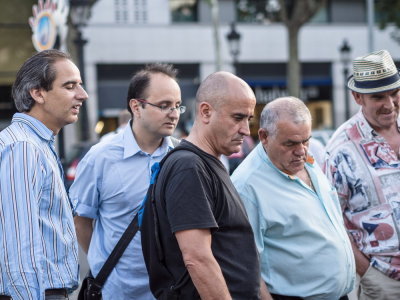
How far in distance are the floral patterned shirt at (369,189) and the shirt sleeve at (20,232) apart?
1990mm

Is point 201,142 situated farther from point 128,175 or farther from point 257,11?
point 257,11

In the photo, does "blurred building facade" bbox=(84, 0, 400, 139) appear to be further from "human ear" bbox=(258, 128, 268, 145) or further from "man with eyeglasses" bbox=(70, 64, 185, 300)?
"human ear" bbox=(258, 128, 268, 145)

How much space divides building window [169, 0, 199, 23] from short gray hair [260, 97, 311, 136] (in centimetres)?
2770

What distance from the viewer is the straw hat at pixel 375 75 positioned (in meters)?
4.15

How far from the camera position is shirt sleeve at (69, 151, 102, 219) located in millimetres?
4074

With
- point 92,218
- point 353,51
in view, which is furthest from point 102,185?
point 353,51

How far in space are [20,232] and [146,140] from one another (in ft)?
4.52

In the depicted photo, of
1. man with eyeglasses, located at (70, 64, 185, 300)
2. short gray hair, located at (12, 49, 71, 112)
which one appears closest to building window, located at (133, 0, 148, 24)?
man with eyeglasses, located at (70, 64, 185, 300)

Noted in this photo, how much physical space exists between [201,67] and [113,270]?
2756 centimetres

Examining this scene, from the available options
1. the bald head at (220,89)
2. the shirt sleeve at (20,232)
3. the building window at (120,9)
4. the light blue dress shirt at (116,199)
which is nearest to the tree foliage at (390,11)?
the building window at (120,9)

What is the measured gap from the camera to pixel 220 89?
9.78 feet

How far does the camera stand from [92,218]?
4.24m

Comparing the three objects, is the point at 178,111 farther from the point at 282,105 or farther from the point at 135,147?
the point at 282,105

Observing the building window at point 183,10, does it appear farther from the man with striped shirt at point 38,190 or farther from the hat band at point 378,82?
the man with striped shirt at point 38,190
